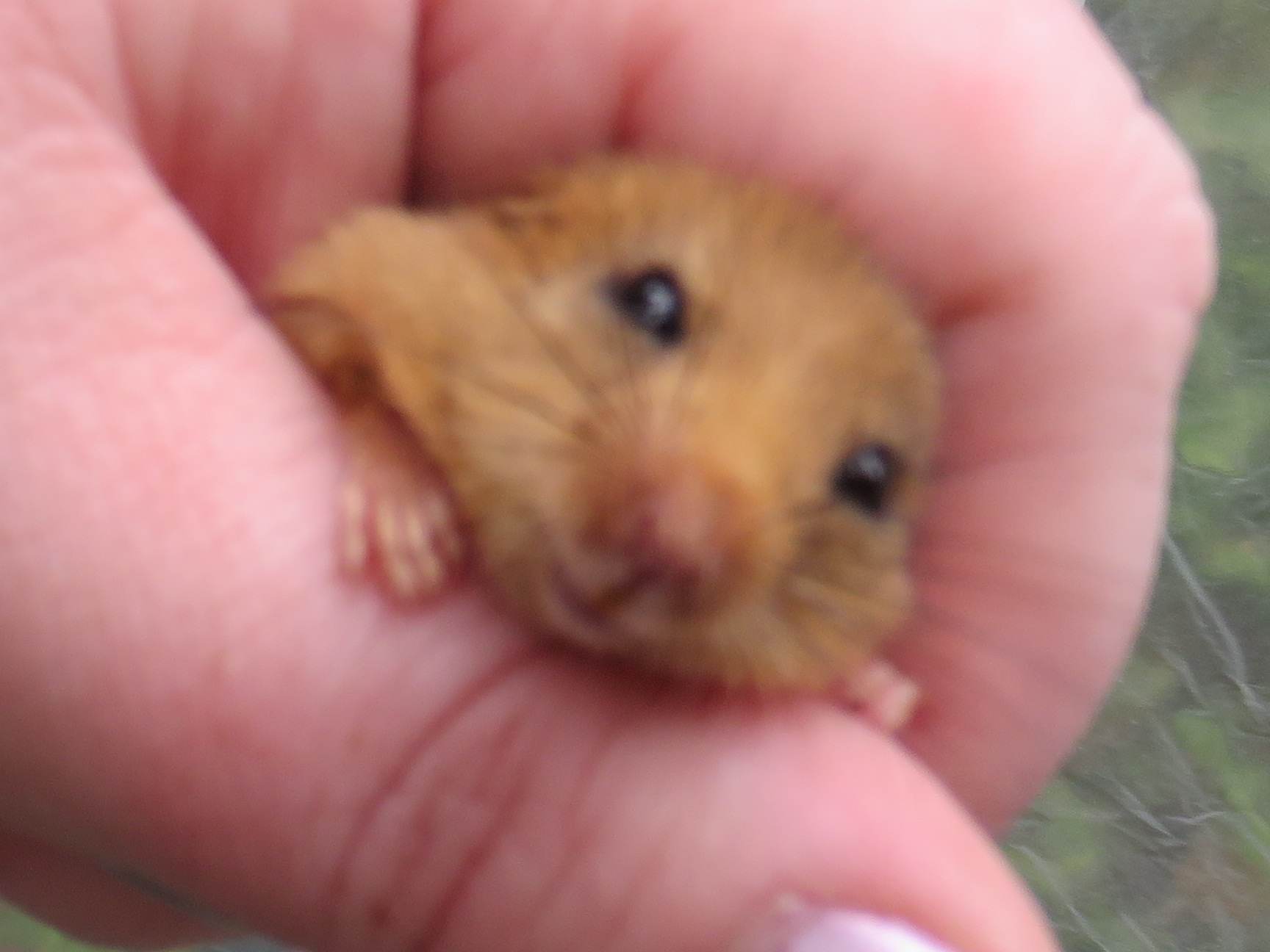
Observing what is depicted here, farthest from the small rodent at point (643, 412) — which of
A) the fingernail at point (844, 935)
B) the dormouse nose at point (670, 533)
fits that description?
the fingernail at point (844, 935)

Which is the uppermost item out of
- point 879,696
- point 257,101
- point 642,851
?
point 257,101

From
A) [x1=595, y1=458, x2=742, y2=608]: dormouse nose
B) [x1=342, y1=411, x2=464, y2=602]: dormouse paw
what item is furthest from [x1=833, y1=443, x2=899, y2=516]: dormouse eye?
[x1=342, y1=411, x2=464, y2=602]: dormouse paw

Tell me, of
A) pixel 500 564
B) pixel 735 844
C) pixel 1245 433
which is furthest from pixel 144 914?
pixel 1245 433

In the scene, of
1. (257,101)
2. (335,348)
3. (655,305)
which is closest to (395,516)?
(335,348)

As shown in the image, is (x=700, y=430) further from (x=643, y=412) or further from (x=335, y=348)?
(x=335, y=348)

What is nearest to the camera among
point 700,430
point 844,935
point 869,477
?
point 844,935

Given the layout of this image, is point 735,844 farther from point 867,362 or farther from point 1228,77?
point 1228,77
